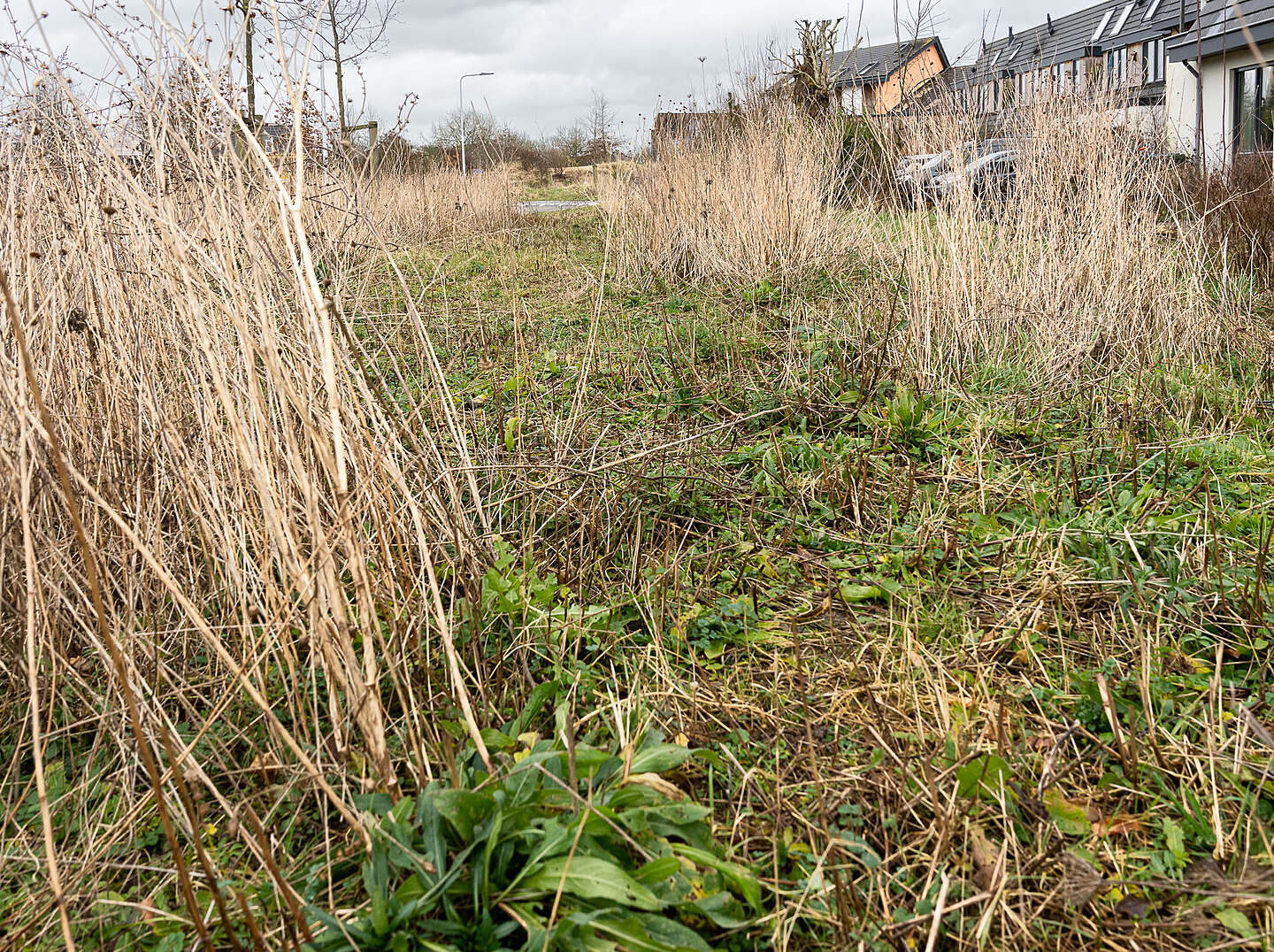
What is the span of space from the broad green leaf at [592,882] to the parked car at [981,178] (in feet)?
12.4

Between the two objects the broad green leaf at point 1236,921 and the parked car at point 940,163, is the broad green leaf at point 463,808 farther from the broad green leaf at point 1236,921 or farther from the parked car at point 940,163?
the parked car at point 940,163

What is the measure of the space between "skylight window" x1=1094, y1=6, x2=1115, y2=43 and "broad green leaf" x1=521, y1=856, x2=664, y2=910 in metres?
28.8

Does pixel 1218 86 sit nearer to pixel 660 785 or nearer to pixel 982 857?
pixel 982 857

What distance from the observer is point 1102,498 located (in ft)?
9.17

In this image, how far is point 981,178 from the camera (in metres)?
4.66

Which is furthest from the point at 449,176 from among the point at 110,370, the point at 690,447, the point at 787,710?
the point at 787,710

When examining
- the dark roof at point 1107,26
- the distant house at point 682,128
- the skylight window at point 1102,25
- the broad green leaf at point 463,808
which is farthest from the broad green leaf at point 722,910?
the skylight window at point 1102,25

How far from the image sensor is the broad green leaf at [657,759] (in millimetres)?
1437

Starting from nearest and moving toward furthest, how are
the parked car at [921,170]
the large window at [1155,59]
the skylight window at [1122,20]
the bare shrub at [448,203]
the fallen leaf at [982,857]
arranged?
the fallen leaf at [982,857] < the parked car at [921,170] < the bare shrub at [448,203] < the large window at [1155,59] < the skylight window at [1122,20]

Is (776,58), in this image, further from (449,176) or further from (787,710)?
(787,710)

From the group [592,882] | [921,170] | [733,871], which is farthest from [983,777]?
[921,170]

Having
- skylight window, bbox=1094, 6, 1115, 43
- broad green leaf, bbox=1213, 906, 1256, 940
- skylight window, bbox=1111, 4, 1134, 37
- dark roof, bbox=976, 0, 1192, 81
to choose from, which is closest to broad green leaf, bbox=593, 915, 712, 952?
broad green leaf, bbox=1213, 906, 1256, 940

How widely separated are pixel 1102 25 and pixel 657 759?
31306 millimetres

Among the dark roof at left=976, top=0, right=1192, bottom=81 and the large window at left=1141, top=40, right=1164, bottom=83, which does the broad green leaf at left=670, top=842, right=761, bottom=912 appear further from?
the large window at left=1141, top=40, right=1164, bottom=83
